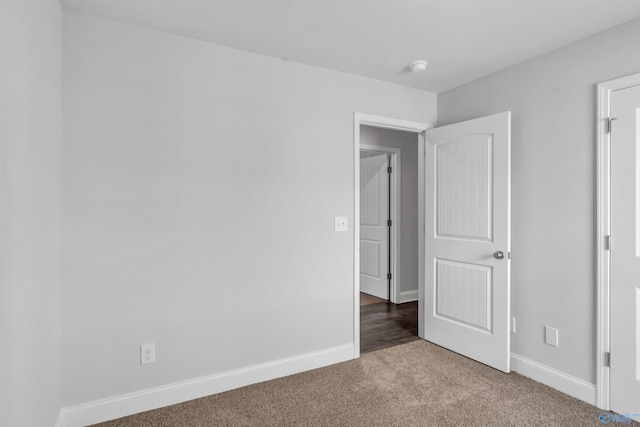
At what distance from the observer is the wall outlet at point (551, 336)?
2547mm

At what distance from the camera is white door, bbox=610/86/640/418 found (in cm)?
213

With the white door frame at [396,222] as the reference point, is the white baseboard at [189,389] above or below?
below

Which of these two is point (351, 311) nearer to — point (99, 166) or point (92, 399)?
point (92, 399)

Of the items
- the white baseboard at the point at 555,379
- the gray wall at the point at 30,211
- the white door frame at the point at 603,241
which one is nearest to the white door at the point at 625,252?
the white door frame at the point at 603,241

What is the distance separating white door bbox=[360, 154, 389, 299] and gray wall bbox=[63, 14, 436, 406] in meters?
2.03

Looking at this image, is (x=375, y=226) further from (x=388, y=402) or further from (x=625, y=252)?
(x=625, y=252)

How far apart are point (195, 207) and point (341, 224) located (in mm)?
1154

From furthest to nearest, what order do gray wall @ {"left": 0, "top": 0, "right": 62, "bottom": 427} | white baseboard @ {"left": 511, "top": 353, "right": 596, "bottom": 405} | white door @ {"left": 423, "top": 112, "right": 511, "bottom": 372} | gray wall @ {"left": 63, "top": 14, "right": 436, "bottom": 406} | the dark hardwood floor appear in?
the dark hardwood floor, white door @ {"left": 423, "top": 112, "right": 511, "bottom": 372}, white baseboard @ {"left": 511, "top": 353, "right": 596, "bottom": 405}, gray wall @ {"left": 63, "top": 14, "right": 436, "bottom": 406}, gray wall @ {"left": 0, "top": 0, "right": 62, "bottom": 427}

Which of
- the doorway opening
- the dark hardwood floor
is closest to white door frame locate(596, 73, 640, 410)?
the dark hardwood floor

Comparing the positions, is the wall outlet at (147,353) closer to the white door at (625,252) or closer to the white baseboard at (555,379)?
the white baseboard at (555,379)

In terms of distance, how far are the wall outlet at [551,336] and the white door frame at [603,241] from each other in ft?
0.90

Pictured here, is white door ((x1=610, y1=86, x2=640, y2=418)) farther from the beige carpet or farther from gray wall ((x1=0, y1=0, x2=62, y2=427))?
gray wall ((x1=0, y1=0, x2=62, y2=427))

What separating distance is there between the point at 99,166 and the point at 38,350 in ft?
3.37

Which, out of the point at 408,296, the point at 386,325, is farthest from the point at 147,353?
the point at 408,296
